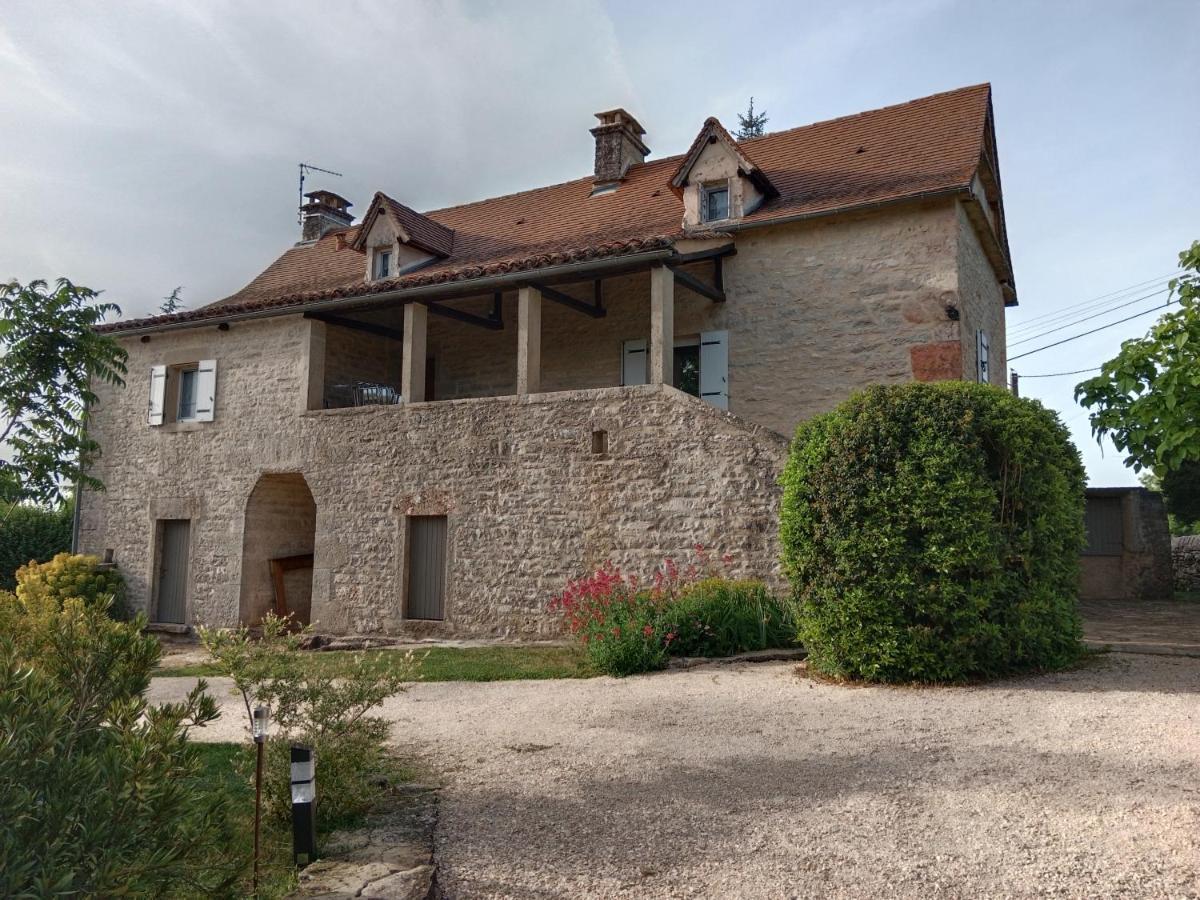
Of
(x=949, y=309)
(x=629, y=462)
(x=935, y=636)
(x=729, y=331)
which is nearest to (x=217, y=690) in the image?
(x=629, y=462)

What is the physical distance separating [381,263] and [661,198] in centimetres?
507

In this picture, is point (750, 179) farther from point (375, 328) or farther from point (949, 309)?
point (375, 328)

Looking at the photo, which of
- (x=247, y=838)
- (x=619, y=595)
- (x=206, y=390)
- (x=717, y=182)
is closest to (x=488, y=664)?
(x=619, y=595)

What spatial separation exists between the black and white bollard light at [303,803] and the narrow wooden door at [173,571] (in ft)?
41.8

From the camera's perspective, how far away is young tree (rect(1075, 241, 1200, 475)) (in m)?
9.16

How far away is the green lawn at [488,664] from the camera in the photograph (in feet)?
28.2

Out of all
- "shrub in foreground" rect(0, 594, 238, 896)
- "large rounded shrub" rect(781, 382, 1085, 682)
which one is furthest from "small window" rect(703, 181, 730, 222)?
"shrub in foreground" rect(0, 594, 238, 896)

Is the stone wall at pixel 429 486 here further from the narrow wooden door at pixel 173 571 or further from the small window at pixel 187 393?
the small window at pixel 187 393

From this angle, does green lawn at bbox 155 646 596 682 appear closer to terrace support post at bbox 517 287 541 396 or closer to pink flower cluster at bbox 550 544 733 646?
pink flower cluster at bbox 550 544 733 646

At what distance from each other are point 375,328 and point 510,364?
7.69 ft

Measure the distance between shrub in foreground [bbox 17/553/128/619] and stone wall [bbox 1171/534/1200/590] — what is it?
733 inches

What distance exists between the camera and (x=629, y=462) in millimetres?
11195

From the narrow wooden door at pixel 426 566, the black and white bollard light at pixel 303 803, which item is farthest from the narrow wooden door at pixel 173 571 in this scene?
the black and white bollard light at pixel 303 803

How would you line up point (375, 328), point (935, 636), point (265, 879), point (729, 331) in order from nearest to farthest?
point (265, 879), point (935, 636), point (729, 331), point (375, 328)
